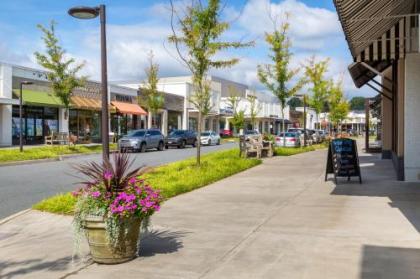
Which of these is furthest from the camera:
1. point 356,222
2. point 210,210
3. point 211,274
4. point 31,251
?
point 210,210

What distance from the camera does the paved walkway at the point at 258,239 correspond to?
5779mm

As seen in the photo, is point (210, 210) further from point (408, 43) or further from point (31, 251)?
point (408, 43)

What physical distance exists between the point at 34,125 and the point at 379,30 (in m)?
29.4

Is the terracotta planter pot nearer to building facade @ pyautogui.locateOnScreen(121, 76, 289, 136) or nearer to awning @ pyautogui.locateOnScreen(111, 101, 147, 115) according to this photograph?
awning @ pyautogui.locateOnScreen(111, 101, 147, 115)

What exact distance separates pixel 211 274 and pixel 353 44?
8.93m

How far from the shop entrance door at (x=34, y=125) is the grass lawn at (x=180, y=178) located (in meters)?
22.3

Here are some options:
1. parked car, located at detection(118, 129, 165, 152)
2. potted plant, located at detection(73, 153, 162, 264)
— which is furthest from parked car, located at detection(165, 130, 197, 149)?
potted plant, located at detection(73, 153, 162, 264)

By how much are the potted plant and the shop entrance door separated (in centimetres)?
3217

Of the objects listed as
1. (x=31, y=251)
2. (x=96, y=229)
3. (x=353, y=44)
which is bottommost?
(x=31, y=251)

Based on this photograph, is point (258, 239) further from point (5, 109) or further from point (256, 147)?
point (5, 109)

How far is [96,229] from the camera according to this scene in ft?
20.1

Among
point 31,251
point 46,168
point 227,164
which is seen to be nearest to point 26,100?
point 46,168

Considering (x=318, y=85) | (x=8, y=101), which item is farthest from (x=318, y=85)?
(x=8, y=101)

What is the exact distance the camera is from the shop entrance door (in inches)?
1436
